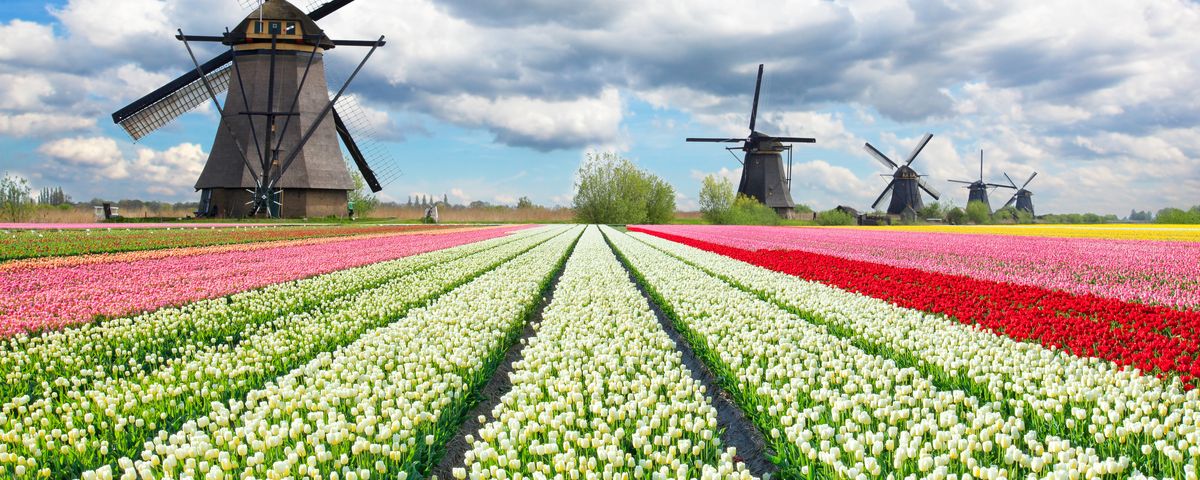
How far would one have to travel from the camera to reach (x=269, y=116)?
46438mm

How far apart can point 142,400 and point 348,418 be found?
1.61 meters

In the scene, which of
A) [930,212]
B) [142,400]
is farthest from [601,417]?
[930,212]

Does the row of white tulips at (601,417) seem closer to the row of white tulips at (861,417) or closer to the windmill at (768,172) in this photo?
the row of white tulips at (861,417)

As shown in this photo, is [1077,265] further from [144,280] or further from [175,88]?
[175,88]

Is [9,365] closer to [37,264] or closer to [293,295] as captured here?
[293,295]

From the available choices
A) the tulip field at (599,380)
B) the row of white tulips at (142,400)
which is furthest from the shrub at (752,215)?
the row of white tulips at (142,400)

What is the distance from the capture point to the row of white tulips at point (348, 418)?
13.1 feet

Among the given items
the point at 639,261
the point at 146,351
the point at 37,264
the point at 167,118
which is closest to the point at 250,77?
the point at 167,118

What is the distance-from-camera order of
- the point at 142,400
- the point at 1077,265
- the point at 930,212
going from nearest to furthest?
the point at 142,400 → the point at 1077,265 → the point at 930,212

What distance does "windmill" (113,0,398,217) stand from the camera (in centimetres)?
4619

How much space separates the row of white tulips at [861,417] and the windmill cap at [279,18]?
45.3m

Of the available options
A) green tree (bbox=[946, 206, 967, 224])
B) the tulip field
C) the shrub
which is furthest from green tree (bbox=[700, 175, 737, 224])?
the tulip field

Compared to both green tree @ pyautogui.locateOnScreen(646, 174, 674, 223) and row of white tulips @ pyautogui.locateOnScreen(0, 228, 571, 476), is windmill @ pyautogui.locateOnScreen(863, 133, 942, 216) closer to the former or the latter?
green tree @ pyautogui.locateOnScreen(646, 174, 674, 223)

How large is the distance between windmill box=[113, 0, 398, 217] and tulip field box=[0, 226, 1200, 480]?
3617 cm
